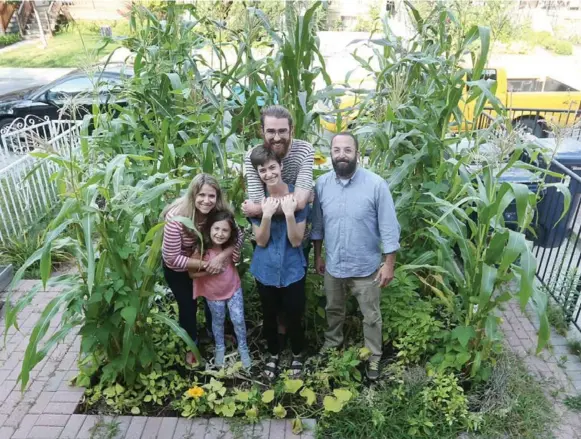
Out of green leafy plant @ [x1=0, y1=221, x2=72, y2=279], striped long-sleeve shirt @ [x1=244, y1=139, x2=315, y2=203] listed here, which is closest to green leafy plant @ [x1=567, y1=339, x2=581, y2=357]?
striped long-sleeve shirt @ [x1=244, y1=139, x2=315, y2=203]

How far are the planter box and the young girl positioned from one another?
2594 millimetres

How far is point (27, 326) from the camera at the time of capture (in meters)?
4.38

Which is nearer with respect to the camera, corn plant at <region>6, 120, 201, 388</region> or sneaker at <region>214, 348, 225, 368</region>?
corn plant at <region>6, 120, 201, 388</region>

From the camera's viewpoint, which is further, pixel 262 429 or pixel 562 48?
pixel 562 48

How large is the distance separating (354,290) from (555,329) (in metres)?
2.12

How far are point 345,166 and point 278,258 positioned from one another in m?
0.77

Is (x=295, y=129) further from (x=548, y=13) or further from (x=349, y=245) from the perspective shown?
(x=548, y=13)

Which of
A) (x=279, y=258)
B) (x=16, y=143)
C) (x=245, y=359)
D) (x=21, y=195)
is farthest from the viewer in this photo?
(x=16, y=143)

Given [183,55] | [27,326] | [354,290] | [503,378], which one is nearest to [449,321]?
[503,378]

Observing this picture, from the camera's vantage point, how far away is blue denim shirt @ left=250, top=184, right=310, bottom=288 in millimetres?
3314

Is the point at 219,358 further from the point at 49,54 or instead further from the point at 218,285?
the point at 49,54

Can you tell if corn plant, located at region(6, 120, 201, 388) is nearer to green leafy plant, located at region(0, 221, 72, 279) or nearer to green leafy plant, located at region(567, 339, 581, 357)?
green leafy plant, located at region(0, 221, 72, 279)

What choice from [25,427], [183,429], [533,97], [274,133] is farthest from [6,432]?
[533,97]

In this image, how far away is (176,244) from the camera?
319 centimetres
